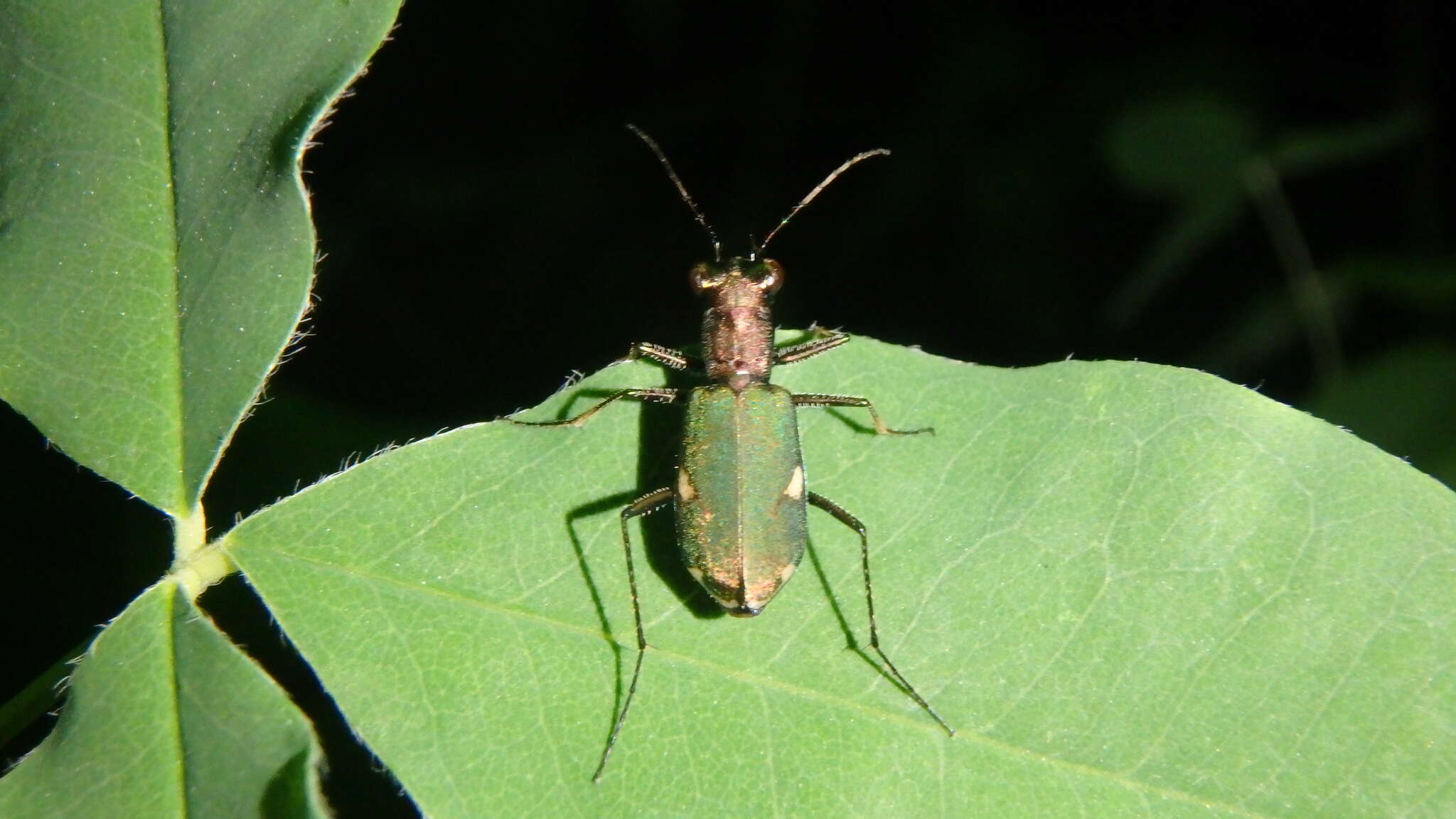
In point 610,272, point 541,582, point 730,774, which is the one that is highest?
point 541,582

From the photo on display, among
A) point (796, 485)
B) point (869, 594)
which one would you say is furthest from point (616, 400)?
point (869, 594)

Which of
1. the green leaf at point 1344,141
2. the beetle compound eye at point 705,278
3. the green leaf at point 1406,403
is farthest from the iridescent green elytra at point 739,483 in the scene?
the green leaf at point 1344,141

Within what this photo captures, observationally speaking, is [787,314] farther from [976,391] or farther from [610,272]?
[976,391]

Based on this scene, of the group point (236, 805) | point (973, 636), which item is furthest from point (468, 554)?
point (973, 636)

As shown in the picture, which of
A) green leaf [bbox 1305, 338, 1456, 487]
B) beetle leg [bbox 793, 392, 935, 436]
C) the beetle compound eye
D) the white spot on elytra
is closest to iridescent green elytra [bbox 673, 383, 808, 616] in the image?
the white spot on elytra

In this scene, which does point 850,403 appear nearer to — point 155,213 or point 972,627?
point 972,627

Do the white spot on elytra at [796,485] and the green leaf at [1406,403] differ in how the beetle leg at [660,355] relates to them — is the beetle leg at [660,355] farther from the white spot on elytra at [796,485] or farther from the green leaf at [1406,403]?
the green leaf at [1406,403]

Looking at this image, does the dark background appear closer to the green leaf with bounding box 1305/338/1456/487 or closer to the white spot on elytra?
the green leaf with bounding box 1305/338/1456/487
